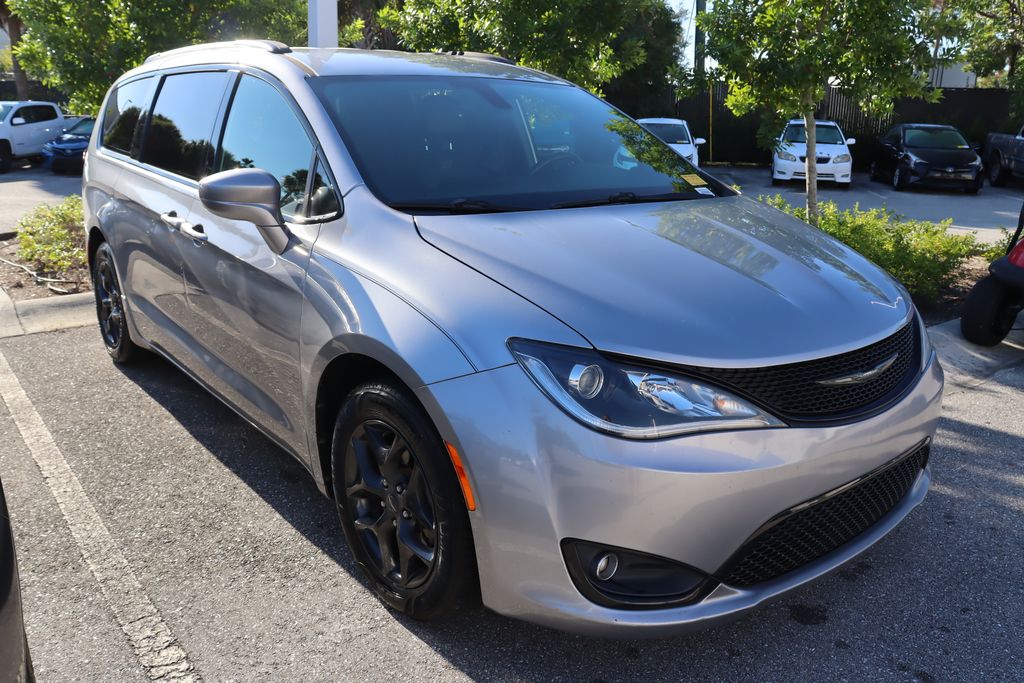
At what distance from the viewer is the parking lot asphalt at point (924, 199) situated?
14.2m

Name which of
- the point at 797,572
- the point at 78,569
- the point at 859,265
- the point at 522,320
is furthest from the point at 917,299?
the point at 78,569

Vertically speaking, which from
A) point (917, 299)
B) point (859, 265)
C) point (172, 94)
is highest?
point (172, 94)

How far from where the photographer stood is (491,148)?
132 inches

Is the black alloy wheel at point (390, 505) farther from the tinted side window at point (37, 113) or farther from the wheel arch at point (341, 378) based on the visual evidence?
the tinted side window at point (37, 113)

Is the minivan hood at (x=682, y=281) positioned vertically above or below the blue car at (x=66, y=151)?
above

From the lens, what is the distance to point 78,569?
3.10 meters

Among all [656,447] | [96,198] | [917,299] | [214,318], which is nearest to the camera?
[656,447]

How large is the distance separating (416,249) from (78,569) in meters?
1.68

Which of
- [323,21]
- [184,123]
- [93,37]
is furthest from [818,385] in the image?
[93,37]

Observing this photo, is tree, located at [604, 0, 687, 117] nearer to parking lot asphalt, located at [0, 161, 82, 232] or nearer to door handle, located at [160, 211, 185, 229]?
parking lot asphalt, located at [0, 161, 82, 232]

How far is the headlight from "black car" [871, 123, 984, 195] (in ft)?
58.1

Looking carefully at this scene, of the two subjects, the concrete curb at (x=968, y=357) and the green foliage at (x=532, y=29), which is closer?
the concrete curb at (x=968, y=357)

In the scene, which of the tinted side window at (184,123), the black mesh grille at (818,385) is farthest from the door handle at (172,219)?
the black mesh grille at (818,385)

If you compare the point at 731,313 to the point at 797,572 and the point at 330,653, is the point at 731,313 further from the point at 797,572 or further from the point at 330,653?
the point at 330,653
